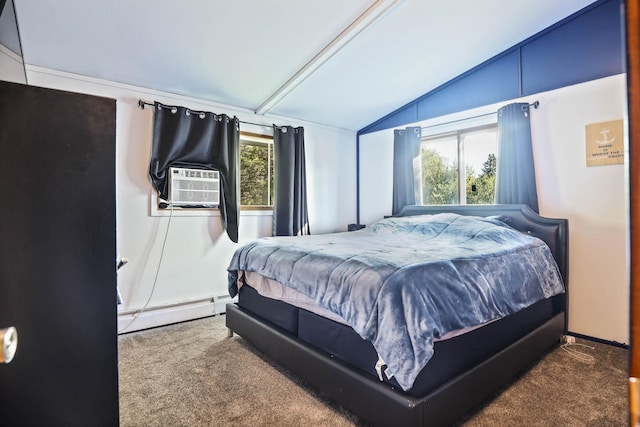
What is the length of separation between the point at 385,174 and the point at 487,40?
1.88 m

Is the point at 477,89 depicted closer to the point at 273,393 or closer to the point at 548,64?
the point at 548,64

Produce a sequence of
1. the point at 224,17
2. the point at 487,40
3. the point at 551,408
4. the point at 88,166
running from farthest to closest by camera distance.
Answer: the point at 487,40, the point at 224,17, the point at 551,408, the point at 88,166

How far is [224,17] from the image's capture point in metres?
2.38

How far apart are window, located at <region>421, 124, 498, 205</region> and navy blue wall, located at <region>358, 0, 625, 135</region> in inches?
12.7

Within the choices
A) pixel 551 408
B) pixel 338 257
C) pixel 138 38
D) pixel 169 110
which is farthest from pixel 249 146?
pixel 551 408

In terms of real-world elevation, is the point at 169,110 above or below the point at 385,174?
above

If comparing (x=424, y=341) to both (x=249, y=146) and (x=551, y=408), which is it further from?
(x=249, y=146)

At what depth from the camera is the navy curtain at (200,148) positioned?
10.2 feet

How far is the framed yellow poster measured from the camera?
257cm

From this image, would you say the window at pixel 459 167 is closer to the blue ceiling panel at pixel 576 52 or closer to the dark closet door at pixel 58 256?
the blue ceiling panel at pixel 576 52

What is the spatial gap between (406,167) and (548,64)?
1652 mm

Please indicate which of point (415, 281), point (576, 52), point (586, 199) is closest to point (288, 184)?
point (415, 281)

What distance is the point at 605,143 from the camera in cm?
263

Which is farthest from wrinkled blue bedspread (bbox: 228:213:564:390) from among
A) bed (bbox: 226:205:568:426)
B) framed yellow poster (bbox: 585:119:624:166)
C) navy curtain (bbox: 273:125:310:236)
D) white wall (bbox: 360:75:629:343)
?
navy curtain (bbox: 273:125:310:236)
